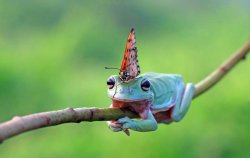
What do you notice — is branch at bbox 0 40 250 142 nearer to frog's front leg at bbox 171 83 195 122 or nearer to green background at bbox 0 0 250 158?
frog's front leg at bbox 171 83 195 122

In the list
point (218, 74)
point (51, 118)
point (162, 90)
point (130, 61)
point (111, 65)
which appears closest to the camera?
point (51, 118)

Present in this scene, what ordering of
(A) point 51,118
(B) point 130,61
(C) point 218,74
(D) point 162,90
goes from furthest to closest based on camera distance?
(C) point 218,74 < (D) point 162,90 < (B) point 130,61 < (A) point 51,118

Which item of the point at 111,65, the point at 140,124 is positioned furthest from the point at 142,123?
the point at 111,65

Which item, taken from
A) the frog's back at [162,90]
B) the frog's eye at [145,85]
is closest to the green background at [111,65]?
the frog's back at [162,90]

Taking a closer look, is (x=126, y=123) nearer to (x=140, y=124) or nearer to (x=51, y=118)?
(x=140, y=124)

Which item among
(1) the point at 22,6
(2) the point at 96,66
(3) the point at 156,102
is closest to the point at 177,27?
(2) the point at 96,66

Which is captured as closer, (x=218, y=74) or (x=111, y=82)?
(x=111, y=82)

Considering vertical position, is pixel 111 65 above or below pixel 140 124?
below
